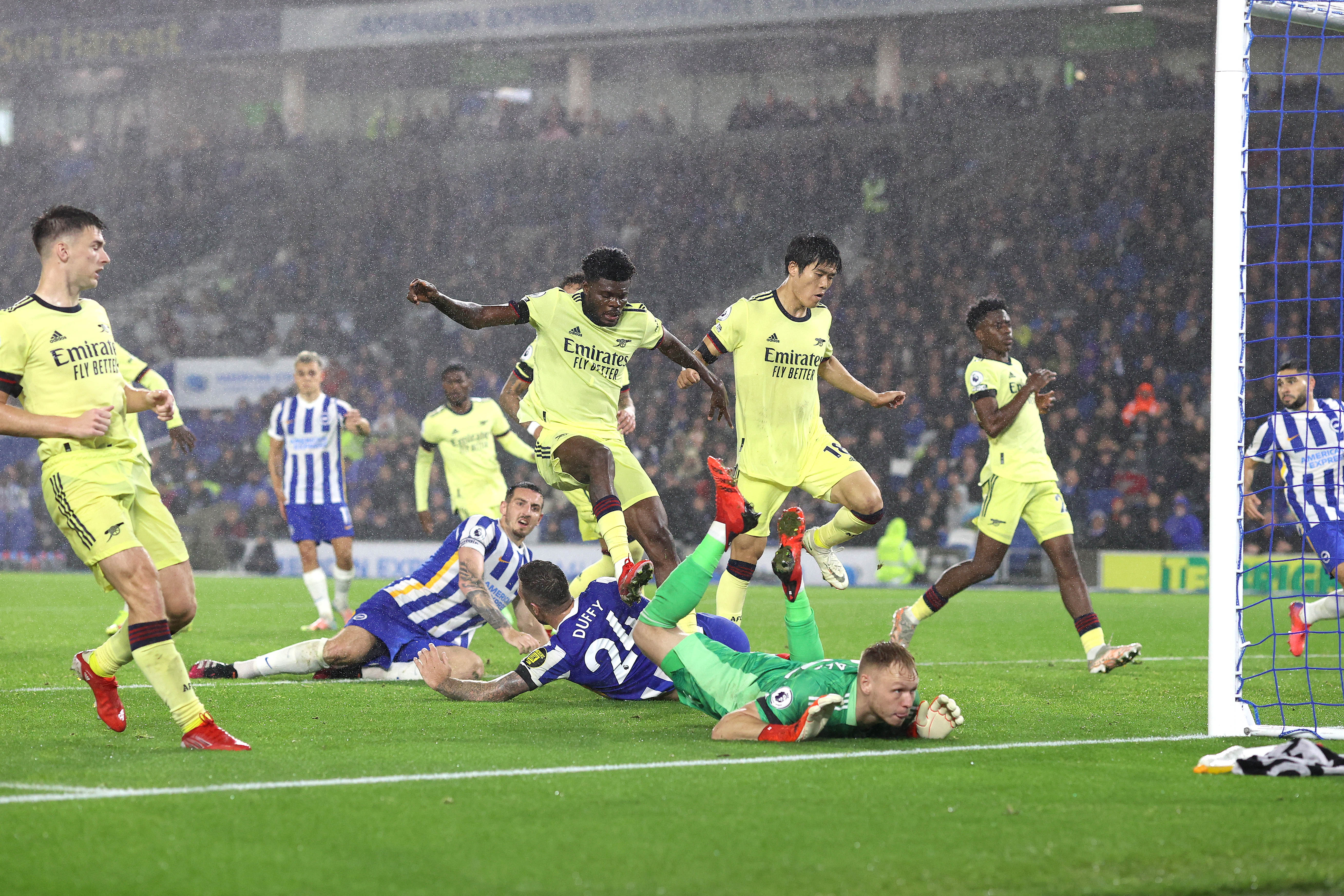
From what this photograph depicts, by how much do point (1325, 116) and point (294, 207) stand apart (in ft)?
60.7

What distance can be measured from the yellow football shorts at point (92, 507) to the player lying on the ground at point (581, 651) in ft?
6.07

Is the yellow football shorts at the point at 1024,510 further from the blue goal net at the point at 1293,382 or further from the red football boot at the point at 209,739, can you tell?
the red football boot at the point at 209,739

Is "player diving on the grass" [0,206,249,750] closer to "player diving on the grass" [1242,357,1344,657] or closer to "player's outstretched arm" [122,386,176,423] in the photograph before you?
"player's outstretched arm" [122,386,176,423]

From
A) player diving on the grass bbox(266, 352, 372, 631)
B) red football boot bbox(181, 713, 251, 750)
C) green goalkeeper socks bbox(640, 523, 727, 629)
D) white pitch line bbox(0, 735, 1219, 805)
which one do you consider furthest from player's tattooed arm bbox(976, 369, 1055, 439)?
player diving on the grass bbox(266, 352, 372, 631)

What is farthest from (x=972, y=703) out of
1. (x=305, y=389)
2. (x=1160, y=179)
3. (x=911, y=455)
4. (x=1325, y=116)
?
(x=1325, y=116)

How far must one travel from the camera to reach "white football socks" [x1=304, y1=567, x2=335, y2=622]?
1194cm

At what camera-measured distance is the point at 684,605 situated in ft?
18.8

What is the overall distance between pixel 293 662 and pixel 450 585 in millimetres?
1069

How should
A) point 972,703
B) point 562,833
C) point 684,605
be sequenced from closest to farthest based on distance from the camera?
point 562,833 → point 684,605 → point 972,703

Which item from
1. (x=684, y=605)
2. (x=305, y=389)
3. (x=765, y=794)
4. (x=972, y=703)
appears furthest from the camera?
(x=305, y=389)

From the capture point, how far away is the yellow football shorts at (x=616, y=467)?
7816 millimetres

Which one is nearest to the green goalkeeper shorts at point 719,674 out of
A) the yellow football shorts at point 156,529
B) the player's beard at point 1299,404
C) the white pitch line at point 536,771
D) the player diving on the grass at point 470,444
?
the white pitch line at point 536,771

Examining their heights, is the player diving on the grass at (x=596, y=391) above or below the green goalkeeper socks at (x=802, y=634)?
above

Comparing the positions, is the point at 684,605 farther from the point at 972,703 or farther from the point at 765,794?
the point at 972,703
